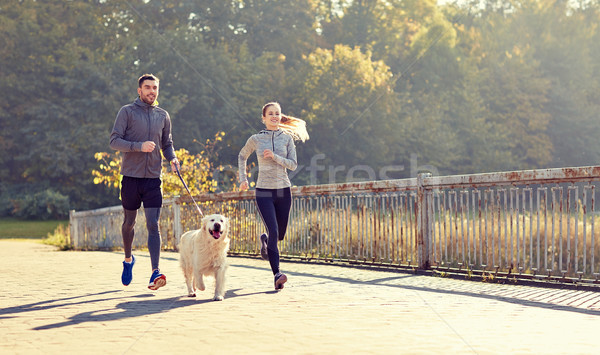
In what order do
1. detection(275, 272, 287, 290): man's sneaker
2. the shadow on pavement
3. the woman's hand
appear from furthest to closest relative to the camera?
the woman's hand
detection(275, 272, 287, 290): man's sneaker
the shadow on pavement

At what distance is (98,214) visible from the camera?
1959cm

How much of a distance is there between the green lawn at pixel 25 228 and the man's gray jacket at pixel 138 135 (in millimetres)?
24124

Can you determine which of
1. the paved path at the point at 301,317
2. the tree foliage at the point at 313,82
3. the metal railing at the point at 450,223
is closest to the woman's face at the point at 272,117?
the paved path at the point at 301,317

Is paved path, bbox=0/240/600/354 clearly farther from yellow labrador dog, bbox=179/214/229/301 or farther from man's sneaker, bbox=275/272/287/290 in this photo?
yellow labrador dog, bbox=179/214/229/301

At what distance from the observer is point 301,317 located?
19.7 ft

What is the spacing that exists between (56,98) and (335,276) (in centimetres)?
3875

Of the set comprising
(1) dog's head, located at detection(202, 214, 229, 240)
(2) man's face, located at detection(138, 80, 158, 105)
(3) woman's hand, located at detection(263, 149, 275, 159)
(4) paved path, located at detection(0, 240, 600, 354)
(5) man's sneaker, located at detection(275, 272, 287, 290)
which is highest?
(2) man's face, located at detection(138, 80, 158, 105)

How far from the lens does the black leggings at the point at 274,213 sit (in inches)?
324

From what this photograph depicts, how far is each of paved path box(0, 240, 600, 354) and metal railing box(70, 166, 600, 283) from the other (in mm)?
541

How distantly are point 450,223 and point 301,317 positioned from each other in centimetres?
403

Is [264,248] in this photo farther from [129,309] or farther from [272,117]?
[129,309]

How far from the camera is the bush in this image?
38.9 metres

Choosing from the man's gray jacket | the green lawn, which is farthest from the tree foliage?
the man's gray jacket

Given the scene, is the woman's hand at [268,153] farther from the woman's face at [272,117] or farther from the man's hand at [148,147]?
the man's hand at [148,147]
